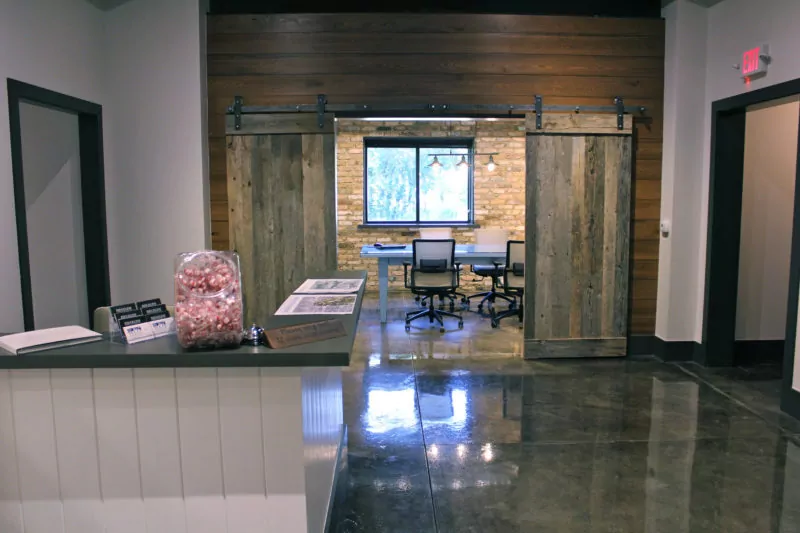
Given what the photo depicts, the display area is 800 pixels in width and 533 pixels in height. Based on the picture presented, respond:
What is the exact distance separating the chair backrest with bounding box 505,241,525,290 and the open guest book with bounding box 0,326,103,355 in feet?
16.7

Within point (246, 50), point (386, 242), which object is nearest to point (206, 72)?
point (246, 50)

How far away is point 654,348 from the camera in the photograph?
16.9ft

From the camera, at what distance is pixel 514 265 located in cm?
641

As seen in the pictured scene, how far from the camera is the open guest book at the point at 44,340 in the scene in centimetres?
167

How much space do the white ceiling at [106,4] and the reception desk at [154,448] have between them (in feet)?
12.0

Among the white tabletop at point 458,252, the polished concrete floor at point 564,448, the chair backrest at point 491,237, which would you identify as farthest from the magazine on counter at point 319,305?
the chair backrest at point 491,237

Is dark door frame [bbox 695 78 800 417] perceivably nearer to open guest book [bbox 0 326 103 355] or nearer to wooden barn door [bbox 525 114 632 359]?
wooden barn door [bbox 525 114 632 359]

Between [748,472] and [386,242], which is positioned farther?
[386,242]

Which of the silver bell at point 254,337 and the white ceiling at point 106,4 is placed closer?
the silver bell at point 254,337

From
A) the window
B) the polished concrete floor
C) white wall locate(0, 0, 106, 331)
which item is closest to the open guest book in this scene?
the polished concrete floor

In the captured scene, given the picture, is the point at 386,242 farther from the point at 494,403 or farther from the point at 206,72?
the point at 494,403

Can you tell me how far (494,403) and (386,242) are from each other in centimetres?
496

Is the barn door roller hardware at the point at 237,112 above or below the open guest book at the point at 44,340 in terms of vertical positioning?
above

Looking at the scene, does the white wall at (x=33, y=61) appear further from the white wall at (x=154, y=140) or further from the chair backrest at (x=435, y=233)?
the chair backrest at (x=435, y=233)
